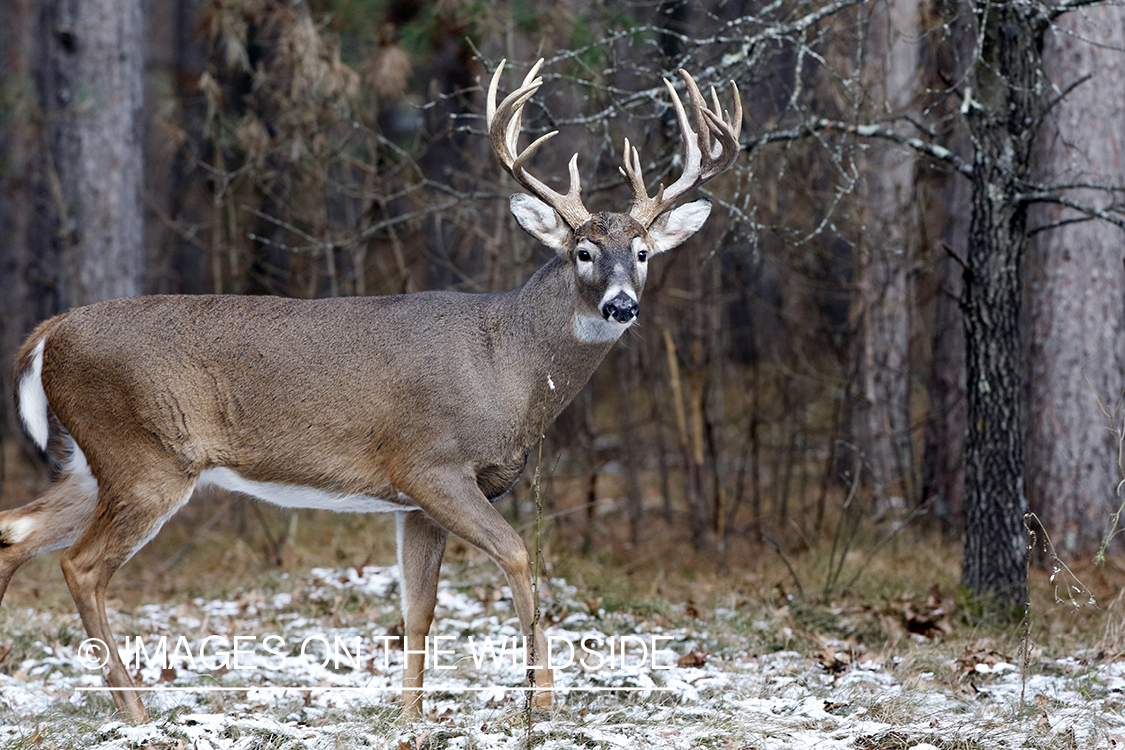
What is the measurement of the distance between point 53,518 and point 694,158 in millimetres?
2962

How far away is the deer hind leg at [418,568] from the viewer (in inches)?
190

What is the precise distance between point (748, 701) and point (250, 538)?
185 inches

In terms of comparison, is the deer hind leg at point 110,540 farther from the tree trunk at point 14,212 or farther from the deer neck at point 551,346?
the tree trunk at point 14,212

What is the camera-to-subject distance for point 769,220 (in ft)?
25.5

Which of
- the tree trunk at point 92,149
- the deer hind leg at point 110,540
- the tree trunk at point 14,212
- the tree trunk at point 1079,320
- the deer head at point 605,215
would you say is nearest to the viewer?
the deer hind leg at point 110,540

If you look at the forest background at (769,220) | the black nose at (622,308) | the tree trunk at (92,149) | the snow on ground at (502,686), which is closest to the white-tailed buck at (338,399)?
the black nose at (622,308)

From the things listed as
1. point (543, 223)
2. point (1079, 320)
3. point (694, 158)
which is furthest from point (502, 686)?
point (1079, 320)

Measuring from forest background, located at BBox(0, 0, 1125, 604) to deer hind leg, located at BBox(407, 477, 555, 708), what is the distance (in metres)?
1.35

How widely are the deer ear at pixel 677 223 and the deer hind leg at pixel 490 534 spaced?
1.32 m

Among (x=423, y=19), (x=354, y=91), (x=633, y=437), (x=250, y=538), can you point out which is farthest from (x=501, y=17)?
(x=250, y=538)

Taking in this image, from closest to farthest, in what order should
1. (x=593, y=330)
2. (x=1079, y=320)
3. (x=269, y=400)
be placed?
(x=269, y=400) < (x=593, y=330) < (x=1079, y=320)

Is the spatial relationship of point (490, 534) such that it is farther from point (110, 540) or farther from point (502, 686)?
point (110, 540)

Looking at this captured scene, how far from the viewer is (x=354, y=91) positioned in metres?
7.45

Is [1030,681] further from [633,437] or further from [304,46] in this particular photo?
[304,46]
